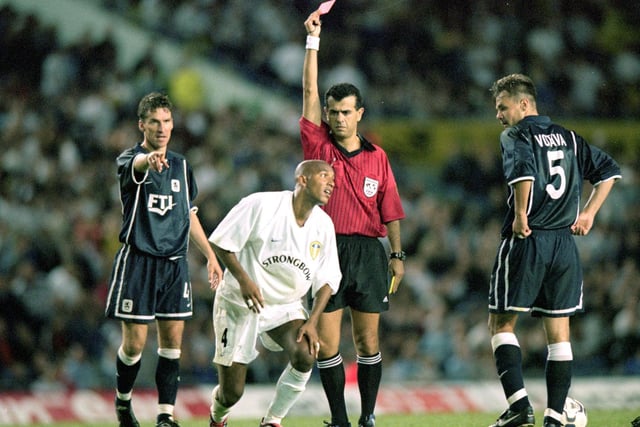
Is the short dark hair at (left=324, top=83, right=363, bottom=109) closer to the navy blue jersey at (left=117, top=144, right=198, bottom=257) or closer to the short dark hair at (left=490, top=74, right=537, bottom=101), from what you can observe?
the short dark hair at (left=490, top=74, right=537, bottom=101)

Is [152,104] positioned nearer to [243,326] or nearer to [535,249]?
[243,326]

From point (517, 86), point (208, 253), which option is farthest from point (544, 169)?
point (208, 253)

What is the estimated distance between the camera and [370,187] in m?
7.19

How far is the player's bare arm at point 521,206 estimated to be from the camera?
648 centimetres

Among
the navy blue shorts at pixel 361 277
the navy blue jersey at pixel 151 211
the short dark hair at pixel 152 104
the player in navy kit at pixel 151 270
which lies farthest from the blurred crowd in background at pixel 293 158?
the navy blue shorts at pixel 361 277

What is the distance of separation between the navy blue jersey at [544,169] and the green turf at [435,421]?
6.31 feet

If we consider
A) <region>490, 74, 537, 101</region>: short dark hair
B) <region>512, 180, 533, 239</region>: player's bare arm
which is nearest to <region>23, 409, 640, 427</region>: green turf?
<region>512, 180, 533, 239</region>: player's bare arm

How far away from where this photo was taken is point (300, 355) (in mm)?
6410

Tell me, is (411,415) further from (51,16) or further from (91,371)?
(51,16)

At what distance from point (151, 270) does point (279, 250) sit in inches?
41.8

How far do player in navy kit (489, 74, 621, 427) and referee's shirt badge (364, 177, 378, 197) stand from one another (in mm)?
989

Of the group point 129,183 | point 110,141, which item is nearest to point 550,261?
point 129,183

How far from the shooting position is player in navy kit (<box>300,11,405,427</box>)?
702cm

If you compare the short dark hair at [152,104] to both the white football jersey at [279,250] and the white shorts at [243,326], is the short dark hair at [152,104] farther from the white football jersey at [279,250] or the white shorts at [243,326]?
the white shorts at [243,326]
